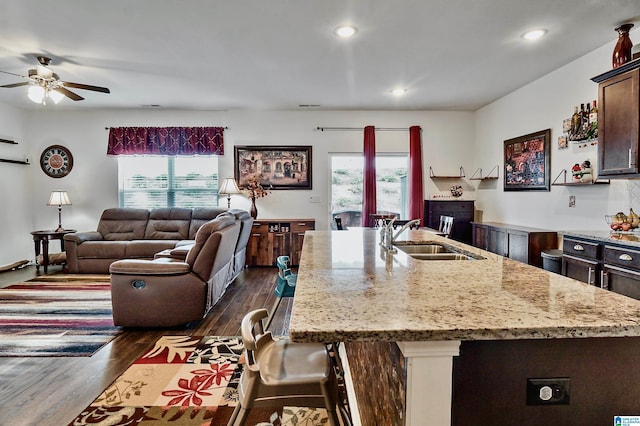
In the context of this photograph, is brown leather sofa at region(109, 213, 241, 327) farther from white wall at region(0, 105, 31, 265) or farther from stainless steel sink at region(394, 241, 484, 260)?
white wall at region(0, 105, 31, 265)

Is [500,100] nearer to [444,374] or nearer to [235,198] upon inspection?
[235,198]

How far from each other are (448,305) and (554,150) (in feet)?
13.4

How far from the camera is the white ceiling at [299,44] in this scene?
278cm

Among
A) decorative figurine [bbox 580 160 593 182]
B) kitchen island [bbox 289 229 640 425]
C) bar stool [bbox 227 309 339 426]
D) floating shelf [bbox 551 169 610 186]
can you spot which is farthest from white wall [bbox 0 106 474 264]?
kitchen island [bbox 289 229 640 425]

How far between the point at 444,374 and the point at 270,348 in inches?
33.8

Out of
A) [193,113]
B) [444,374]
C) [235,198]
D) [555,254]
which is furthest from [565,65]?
[193,113]

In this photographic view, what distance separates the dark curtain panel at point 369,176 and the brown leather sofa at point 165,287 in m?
3.27

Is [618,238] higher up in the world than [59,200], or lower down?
lower down

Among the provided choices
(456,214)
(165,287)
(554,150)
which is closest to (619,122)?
(554,150)

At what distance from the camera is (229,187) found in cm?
580

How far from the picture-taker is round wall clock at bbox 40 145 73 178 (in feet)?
20.1

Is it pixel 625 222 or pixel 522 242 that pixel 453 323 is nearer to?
pixel 625 222

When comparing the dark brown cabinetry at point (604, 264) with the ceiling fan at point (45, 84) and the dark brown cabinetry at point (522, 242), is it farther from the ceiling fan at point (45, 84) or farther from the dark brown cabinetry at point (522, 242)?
the ceiling fan at point (45, 84)

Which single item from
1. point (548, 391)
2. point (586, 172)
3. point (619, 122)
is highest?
point (619, 122)
